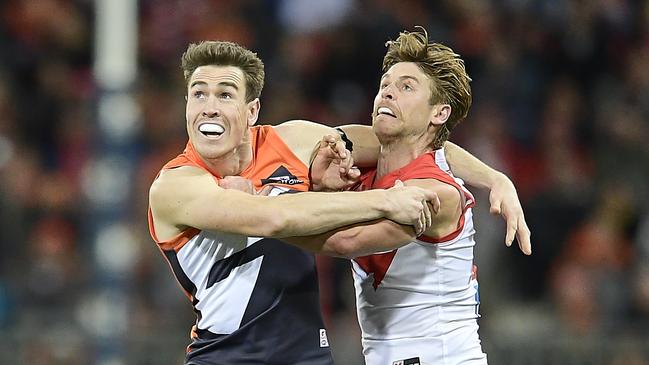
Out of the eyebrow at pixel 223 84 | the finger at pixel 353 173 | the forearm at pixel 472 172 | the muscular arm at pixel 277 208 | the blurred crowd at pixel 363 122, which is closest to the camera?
the muscular arm at pixel 277 208

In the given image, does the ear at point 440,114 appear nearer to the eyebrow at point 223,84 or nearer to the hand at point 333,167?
the hand at point 333,167

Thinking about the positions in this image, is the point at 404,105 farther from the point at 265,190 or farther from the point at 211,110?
the point at 211,110

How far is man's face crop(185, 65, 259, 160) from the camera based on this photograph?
5.33 metres

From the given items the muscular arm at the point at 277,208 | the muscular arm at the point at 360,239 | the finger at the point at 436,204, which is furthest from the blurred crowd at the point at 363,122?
the finger at the point at 436,204

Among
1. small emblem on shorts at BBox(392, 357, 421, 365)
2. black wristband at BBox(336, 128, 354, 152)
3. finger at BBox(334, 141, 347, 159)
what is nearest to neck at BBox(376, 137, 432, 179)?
black wristband at BBox(336, 128, 354, 152)

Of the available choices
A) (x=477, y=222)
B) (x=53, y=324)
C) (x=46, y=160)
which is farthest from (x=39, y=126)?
(x=477, y=222)

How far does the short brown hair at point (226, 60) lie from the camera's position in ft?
18.0

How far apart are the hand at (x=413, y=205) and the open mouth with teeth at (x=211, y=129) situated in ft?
2.59

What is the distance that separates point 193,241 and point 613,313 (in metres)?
4.97

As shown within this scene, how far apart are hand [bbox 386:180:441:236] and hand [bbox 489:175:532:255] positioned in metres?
0.49

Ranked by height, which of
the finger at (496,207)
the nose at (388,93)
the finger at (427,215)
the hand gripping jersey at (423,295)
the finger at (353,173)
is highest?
the nose at (388,93)

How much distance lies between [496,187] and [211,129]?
148cm

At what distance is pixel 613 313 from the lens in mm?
9391

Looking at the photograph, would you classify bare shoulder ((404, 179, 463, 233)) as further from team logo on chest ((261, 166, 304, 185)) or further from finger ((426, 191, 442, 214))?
team logo on chest ((261, 166, 304, 185))
